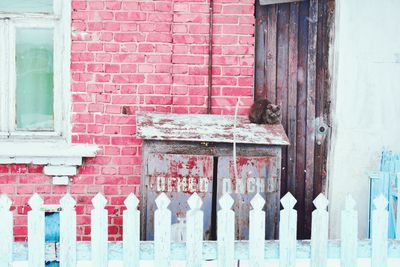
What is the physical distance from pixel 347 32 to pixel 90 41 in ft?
7.36

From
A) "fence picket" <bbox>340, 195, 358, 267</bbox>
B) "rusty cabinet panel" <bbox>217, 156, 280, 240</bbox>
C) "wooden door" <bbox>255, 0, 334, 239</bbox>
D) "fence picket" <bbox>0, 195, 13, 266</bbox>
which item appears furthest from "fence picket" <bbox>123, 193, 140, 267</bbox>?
"wooden door" <bbox>255, 0, 334, 239</bbox>

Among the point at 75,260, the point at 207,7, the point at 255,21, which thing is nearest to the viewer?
the point at 75,260

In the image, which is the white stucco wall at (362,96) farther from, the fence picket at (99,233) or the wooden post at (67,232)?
the wooden post at (67,232)

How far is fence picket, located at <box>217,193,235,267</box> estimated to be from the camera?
3311 mm

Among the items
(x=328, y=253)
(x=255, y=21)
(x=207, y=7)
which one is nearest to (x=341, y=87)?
(x=255, y=21)

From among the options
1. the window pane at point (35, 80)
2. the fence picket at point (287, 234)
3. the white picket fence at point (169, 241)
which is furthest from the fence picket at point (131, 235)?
the window pane at point (35, 80)

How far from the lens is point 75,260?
3.34 m

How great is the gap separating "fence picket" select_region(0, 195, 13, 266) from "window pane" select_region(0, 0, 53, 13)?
2.09 metres

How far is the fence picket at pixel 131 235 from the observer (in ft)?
10.9

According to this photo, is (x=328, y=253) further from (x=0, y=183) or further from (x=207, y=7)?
(x=0, y=183)

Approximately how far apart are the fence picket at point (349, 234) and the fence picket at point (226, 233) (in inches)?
26.6

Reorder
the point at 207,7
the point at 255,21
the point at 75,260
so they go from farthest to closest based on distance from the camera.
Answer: the point at 255,21 < the point at 207,7 < the point at 75,260

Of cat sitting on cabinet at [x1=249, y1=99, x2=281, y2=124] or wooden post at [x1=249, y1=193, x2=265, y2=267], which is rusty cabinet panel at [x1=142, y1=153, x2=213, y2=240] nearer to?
cat sitting on cabinet at [x1=249, y1=99, x2=281, y2=124]

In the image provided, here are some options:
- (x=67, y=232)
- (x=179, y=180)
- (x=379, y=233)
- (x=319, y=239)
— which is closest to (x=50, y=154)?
(x=179, y=180)
